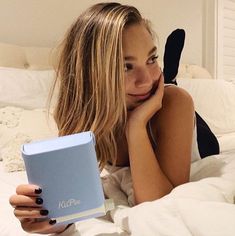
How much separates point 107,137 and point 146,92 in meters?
0.16

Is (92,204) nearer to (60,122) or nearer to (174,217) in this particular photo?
(174,217)

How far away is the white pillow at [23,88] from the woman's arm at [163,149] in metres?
0.68

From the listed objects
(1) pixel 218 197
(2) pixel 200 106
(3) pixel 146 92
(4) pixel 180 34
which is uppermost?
(4) pixel 180 34

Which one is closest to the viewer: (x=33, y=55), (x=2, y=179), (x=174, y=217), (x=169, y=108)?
(x=174, y=217)

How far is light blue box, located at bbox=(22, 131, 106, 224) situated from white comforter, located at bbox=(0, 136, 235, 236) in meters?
0.08

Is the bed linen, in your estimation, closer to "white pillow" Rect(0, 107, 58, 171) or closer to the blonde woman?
the blonde woman

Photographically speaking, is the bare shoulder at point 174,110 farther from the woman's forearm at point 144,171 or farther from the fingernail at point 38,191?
the fingernail at point 38,191

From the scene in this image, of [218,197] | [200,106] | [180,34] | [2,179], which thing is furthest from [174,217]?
[200,106]

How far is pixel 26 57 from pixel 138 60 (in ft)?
3.40

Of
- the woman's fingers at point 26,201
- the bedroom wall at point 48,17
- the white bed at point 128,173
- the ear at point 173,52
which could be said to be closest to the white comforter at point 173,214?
the white bed at point 128,173

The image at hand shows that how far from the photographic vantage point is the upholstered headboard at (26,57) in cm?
156

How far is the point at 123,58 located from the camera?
2.47 ft

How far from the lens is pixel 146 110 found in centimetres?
82

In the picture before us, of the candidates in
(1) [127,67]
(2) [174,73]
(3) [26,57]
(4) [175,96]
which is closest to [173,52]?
(2) [174,73]
